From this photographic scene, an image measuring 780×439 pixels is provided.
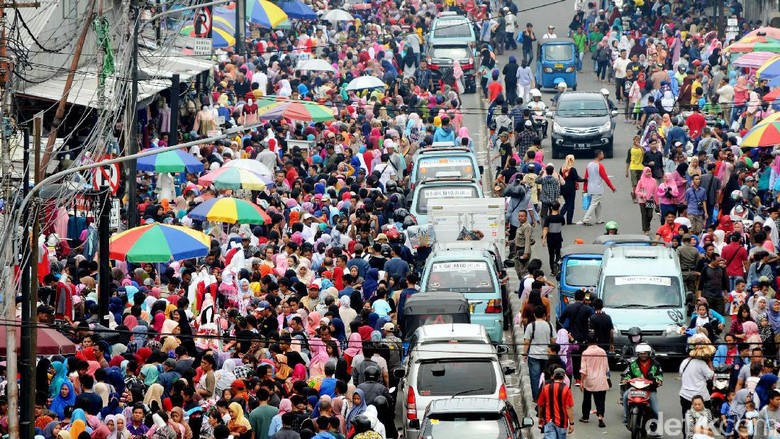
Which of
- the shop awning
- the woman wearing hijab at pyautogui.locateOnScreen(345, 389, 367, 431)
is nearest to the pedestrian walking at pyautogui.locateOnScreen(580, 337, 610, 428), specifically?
the woman wearing hijab at pyautogui.locateOnScreen(345, 389, 367, 431)

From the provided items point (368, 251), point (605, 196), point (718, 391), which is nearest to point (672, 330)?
point (718, 391)

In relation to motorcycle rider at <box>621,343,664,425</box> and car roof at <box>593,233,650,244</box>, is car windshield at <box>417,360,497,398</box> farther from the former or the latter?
car roof at <box>593,233,650,244</box>

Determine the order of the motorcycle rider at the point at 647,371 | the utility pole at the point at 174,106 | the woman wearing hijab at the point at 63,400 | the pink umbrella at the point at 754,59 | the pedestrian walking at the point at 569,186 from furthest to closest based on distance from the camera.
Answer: the pink umbrella at the point at 754,59
the utility pole at the point at 174,106
the pedestrian walking at the point at 569,186
the motorcycle rider at the point at 647,371
the woman wearing hijab at the point at 63,400

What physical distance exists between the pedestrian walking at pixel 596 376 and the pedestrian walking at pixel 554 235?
7536 millimetres

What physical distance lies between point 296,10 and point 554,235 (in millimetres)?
27228

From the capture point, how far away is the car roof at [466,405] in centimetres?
1947

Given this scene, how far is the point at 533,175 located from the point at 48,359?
45.4ft

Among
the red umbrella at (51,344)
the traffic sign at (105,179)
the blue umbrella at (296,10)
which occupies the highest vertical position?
the blue umbrella at (296,10)

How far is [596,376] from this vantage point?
74.7 ft

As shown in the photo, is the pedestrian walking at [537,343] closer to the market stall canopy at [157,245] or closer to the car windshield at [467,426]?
the car windshield at [467,426]

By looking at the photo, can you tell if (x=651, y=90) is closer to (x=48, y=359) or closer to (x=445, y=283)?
(x=445, y=283)

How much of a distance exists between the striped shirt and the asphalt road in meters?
1.61

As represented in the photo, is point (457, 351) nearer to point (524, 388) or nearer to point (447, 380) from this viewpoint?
point (447, 380)

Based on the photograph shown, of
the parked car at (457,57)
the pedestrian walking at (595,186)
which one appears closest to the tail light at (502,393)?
the pedestrian walking at (595,186)
